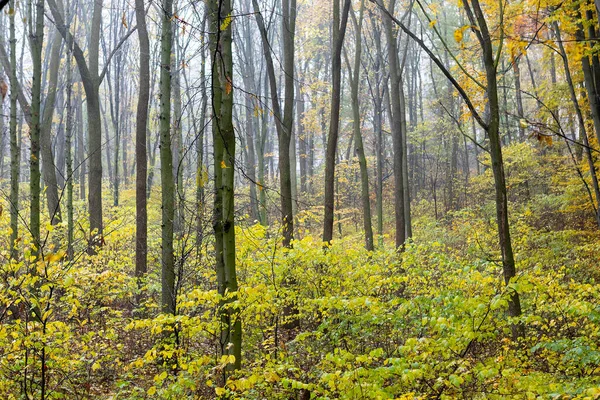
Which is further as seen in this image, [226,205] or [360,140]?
[360,140]

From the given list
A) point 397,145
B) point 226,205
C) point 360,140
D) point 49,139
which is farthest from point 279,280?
point 49,139

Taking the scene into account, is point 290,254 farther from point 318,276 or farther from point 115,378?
point 115,378

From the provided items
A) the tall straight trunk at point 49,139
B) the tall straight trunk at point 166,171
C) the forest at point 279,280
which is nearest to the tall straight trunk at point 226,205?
the forest at point 279,280

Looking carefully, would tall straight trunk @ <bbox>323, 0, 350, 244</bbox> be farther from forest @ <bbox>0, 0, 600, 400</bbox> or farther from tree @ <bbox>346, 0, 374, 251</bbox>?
tree @ <bbox>346, 0, 374, 251</bbox>

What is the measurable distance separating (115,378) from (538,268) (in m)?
5.40

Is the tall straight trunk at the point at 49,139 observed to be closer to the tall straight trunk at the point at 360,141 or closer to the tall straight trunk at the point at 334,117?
the tall straight trunk at the point at 334,117

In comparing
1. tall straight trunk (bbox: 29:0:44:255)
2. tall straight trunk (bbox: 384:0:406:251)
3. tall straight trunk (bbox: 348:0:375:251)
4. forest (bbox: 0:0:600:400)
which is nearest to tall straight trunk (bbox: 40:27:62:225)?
forest (bbox: 0:0:600:400)

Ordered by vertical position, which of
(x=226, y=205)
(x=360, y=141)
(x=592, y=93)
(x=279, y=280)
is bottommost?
(x=279, y=280)

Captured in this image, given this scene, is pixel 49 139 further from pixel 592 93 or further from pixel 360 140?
pixel 592 93

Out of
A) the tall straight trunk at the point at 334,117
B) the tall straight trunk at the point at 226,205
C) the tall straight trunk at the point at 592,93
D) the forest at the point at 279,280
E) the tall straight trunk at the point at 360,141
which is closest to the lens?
the forest at the point at 279,280

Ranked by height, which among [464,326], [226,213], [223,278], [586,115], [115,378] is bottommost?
[115,378]

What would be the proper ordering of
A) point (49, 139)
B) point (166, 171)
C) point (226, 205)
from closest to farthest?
point (226, 205)
point (166, 171)
point (49, 139)

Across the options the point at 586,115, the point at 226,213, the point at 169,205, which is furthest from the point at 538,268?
the point at 586,115

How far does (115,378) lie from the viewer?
6.09m
